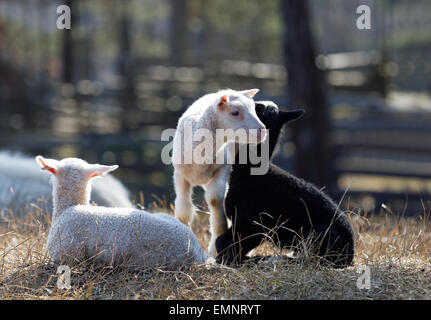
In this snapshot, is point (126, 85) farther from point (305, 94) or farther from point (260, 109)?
point (260, 109)

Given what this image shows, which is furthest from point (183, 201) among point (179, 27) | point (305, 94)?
point (179, 27)

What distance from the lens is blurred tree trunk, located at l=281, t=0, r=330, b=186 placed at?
8820mm

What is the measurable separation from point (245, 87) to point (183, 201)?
12.8m

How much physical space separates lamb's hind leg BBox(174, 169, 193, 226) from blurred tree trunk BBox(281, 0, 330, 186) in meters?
5.51

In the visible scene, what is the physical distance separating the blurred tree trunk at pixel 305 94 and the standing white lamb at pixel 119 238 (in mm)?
5933

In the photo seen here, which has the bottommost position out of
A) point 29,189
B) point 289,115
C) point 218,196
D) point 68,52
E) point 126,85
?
point 29,189

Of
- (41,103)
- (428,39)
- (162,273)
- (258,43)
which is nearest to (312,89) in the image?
(162,273)

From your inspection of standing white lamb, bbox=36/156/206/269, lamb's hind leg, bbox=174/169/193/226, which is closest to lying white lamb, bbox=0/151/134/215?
lamb's hind leg, bbox=174/169/193/226

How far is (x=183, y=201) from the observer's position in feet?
12.1

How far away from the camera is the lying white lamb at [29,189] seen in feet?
17.0

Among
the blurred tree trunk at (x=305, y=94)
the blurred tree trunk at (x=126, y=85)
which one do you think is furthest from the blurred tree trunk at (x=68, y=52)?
the blurred tree trunk at (x=305, y=94)

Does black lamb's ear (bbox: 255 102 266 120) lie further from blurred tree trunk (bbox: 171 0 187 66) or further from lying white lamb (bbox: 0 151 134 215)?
blurred tree trunk (bbox: 171 0 187 66)

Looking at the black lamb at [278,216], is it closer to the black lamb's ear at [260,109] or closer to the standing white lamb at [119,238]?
the black lamb's ear at [260,109]

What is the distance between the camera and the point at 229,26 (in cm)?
2350
